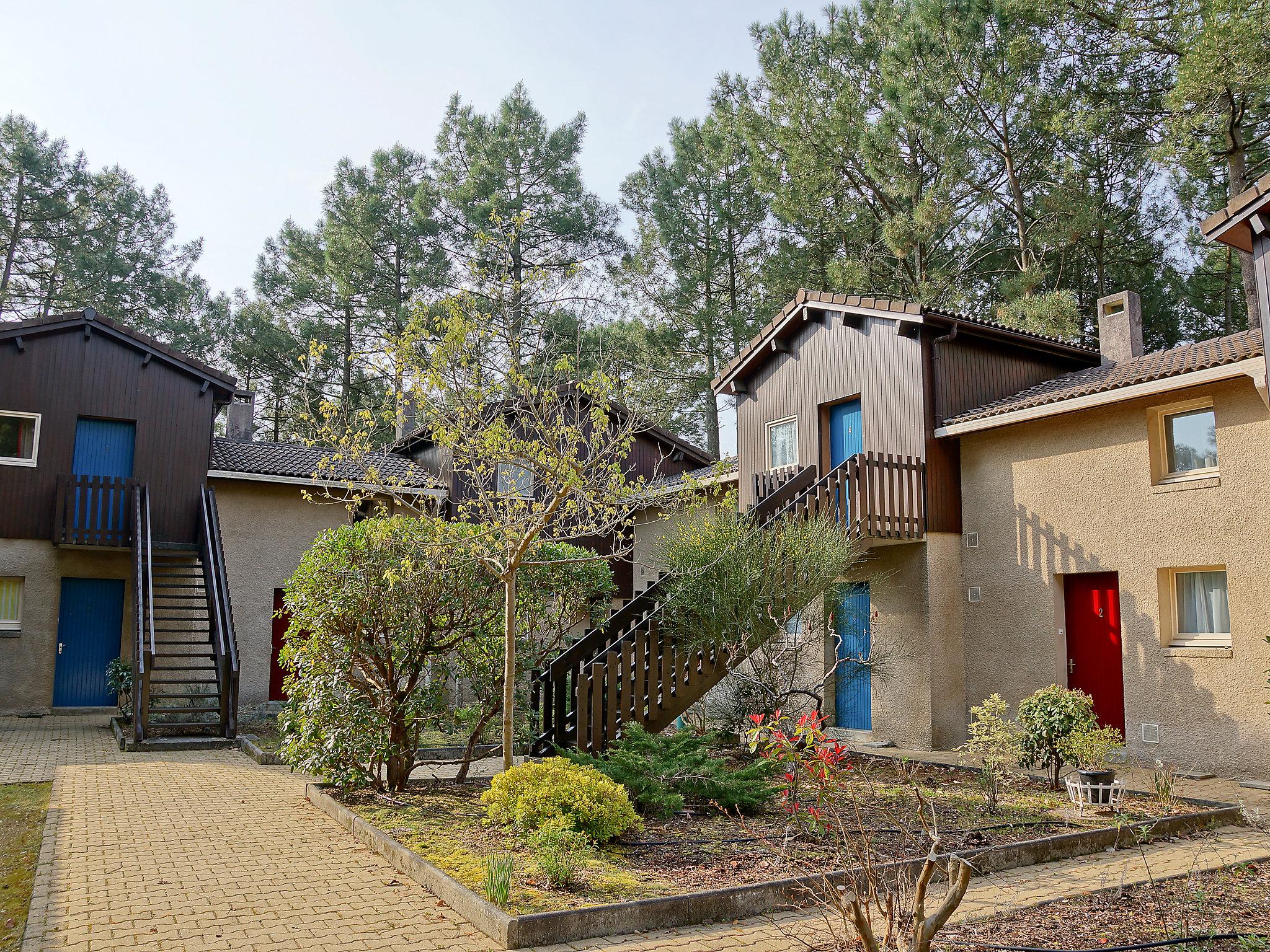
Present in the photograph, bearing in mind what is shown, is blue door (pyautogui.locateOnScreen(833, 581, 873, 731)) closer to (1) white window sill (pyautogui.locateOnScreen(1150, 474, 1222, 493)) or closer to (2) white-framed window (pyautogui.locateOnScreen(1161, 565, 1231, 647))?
(2) white-framed window (pyautogui.locateOnScreen(1161, 565, 1231, 647))

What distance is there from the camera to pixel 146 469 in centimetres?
1664

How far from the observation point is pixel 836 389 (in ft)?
48.5

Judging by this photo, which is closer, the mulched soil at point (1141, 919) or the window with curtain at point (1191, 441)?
the mulched soil at point (1141, 919)

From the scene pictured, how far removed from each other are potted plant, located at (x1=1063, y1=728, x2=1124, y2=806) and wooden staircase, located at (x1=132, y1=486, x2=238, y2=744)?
35.5 feet

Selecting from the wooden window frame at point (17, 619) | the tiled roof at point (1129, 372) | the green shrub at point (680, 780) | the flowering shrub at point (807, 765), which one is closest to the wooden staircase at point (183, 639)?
the wooden window frame at point (17, 619)

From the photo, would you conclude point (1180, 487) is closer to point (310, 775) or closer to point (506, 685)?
point (506, 685)

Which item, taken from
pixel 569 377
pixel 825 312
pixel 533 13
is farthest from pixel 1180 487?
pixel 533 13

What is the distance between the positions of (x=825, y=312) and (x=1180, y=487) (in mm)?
6285

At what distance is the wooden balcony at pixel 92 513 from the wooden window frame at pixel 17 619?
932 millimetres

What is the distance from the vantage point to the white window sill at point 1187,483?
10.2m

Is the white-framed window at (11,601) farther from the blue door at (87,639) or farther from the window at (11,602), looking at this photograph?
the blue door at (87,639)

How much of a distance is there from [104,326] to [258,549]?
4932 millimetres

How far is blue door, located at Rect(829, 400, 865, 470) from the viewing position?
14523 millimetres

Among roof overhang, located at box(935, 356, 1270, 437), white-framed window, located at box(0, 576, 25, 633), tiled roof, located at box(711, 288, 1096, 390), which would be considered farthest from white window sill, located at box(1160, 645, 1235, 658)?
white-framed window, located at box(0, 576, 25, 633)
